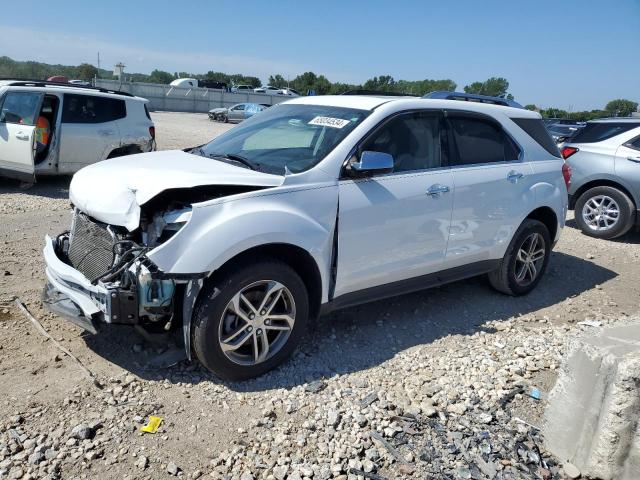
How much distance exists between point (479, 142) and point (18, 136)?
7.35 metres

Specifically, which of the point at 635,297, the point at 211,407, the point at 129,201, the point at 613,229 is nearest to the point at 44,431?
the point at 211,407

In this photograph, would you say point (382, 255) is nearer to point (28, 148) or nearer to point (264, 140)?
point (264, 140)

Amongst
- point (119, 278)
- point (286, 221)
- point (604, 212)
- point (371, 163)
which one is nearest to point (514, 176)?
point (371, 163)

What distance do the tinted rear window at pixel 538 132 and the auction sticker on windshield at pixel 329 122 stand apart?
2.11m

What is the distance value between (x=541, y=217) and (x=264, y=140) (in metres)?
3.10

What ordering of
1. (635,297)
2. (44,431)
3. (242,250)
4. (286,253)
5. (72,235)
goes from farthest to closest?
(635,297)
(72,235)
(286,253)
(242,250)
(44,431)

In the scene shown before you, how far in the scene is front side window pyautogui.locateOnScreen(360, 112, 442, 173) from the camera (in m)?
4.23

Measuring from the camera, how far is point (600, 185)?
342 inches

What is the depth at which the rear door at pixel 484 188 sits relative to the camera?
4.71m

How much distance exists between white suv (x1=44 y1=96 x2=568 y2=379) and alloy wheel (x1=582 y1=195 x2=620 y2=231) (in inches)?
163

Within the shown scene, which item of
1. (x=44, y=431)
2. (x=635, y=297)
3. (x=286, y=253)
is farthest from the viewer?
(x=635, y=297)

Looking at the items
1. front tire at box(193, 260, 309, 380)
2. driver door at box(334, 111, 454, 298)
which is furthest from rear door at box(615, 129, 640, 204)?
front tire at box(193, 260, 309, 380)

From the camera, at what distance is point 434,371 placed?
4070 millimetres

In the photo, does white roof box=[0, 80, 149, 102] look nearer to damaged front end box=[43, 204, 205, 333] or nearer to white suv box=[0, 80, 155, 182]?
white suv box=[0, 80, 155, 182]
